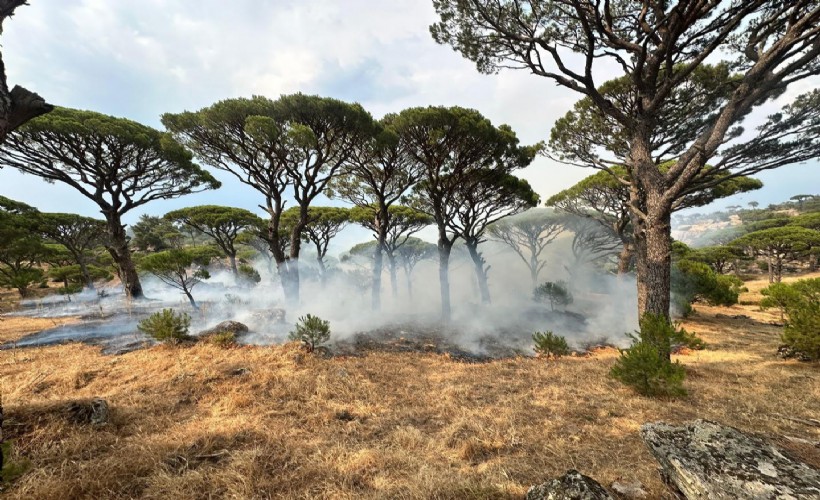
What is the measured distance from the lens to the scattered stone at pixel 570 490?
237 centimetres

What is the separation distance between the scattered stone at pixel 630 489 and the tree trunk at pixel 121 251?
21167mm

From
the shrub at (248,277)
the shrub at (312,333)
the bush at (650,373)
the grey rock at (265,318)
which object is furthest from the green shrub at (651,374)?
the shrub at (248,277)

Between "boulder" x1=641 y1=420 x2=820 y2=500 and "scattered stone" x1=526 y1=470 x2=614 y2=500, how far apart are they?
72cm

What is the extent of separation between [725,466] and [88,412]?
7237 millimetres

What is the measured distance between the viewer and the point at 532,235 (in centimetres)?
3094

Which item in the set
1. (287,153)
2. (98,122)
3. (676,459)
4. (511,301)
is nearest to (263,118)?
(287,153)

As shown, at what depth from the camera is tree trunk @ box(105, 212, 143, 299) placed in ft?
51.0

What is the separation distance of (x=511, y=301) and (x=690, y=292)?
483 inches

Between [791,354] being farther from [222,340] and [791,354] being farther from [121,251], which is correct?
[121,251]

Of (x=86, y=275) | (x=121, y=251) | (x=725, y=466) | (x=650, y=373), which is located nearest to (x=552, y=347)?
(x=650, y=373)

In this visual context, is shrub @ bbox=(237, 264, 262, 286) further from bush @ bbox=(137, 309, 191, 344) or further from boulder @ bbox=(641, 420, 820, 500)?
boulder @ bbox=(641, 420, 820, 500)

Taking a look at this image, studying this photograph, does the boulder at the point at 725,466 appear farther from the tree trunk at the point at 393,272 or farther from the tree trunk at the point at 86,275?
the tree trunk at the point at 86,275

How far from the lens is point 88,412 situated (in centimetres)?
415

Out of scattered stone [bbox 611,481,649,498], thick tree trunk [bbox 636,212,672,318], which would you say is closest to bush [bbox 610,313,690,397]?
thick tree trunk [bbox 636,212,672,318]
